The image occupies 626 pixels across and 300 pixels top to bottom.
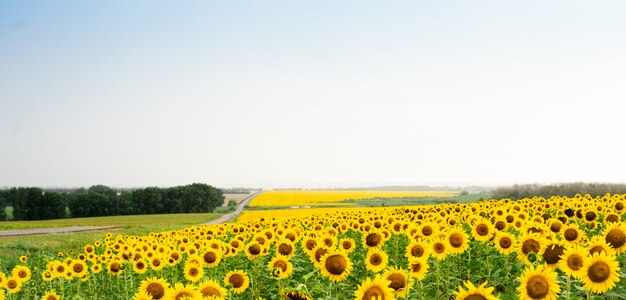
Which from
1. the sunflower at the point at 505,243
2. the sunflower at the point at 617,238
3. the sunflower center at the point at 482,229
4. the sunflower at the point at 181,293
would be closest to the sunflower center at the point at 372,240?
the sunflower center at the point at 482,229

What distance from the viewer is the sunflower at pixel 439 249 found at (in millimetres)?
7047

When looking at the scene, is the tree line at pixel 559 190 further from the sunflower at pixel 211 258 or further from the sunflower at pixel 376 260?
the sunflower at pixel 211 258

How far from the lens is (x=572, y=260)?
5.15 meters

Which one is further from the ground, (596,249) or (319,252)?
(596,249)

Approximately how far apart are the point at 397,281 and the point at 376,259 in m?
2.22

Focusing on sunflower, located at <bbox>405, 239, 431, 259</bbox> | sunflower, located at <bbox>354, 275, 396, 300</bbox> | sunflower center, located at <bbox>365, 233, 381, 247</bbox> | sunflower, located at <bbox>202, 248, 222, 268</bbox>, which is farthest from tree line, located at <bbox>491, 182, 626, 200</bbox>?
sunflower, located at <bbox>354, 275, 396, 300</bbox>

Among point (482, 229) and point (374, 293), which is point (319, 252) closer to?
point (482, 229)

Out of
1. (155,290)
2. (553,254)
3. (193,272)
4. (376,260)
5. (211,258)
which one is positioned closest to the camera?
(553,254)

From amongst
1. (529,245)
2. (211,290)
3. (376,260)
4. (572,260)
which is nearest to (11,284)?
(211,290)

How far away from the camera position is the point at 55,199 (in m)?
106

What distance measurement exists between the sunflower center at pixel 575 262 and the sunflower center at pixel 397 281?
1.83 meters

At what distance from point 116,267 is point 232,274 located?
5740 mm

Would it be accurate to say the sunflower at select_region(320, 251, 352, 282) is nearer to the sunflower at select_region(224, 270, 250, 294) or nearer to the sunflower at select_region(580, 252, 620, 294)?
the sunflower at select_region(224, 270, 250, 294)

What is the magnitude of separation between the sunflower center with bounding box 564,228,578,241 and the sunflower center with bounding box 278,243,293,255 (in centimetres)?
432
